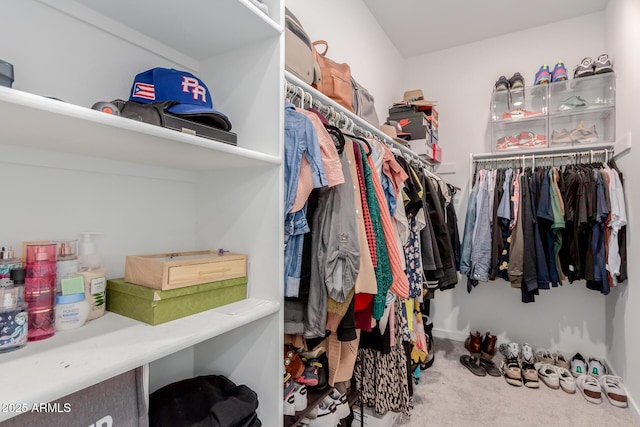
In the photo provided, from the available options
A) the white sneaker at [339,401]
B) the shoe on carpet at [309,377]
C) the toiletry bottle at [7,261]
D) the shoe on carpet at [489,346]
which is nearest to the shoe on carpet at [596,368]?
the shoe on carpet at [489,346]

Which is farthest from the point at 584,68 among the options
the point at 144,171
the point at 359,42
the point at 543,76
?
the point at 144,171

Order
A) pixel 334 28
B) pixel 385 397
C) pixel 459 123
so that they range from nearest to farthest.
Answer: pixel 385 397 < pixel 334 28 < pixel 459 123

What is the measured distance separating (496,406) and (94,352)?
2290 mm

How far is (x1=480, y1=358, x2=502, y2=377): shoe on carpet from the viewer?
7.94ft

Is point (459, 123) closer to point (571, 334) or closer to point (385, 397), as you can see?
point (571, 334)

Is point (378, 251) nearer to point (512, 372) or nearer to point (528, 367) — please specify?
point (512, 372)

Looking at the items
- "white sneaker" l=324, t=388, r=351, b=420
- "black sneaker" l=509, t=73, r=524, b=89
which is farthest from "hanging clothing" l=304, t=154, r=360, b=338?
"black sneaker" l=509, t=73, r=524, b=89

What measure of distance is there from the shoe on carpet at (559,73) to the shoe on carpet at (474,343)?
223 cm

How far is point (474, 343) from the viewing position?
9.03 feet

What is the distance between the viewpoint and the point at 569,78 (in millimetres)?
2697

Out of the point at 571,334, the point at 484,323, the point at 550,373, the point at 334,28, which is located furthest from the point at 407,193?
the point at 571,334

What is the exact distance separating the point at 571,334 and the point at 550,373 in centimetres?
59

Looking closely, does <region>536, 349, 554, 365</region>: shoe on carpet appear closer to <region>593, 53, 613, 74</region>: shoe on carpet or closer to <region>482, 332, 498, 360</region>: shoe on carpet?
<region>482, 332, 498, 360</region>: shoe on carpet

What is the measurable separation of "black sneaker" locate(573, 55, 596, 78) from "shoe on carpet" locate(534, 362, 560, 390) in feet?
7.33
